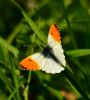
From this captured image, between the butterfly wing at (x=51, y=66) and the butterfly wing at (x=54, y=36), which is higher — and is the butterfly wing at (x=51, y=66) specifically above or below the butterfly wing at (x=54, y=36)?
below

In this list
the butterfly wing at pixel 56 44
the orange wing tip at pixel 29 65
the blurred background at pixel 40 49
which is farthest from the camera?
the blurred background at pixel 40 49

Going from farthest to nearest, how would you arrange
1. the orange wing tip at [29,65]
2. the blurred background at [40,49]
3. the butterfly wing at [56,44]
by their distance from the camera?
the blurred background at [40,49] → the butterfly wing at [56,44] → the orange wing tip at [29,65]

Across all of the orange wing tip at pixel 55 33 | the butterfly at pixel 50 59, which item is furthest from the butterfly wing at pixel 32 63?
the orange wing tip at pixel 55 33

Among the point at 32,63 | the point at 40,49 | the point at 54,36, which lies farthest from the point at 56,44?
the point at 40,49

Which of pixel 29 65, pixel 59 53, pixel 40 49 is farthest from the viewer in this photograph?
pixel 40 49

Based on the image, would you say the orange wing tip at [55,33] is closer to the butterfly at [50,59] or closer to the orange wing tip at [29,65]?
the butterfly at [50,59]

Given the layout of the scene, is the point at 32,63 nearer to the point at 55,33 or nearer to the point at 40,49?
the point at 55,33
